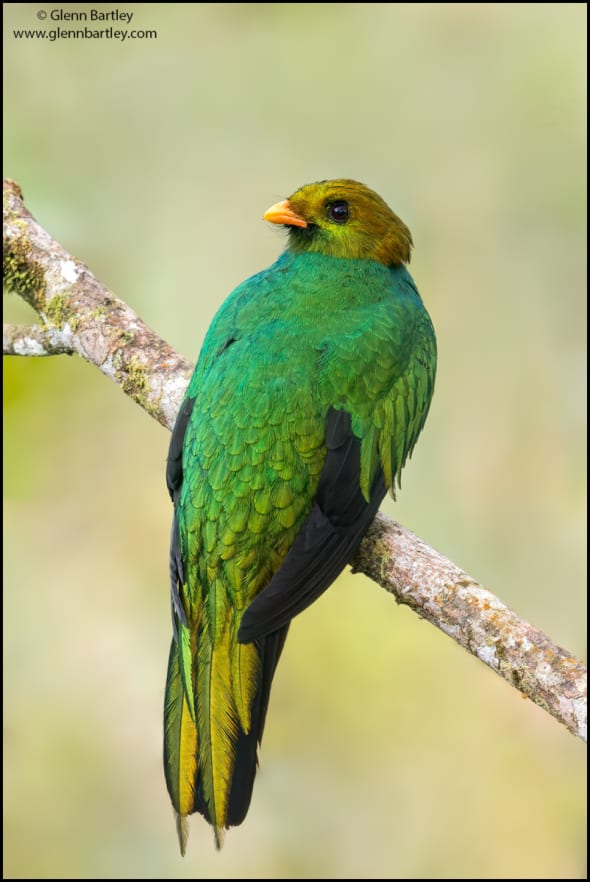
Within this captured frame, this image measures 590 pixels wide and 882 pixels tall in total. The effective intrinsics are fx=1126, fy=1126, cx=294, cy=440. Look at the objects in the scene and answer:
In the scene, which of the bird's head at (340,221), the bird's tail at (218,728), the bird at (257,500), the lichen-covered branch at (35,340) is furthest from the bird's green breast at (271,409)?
the lichen-covered branch at (35,340)

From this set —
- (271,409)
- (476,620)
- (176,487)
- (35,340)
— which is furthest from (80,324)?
(476,620)

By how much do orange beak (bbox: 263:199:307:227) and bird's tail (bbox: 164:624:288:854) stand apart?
141 cm

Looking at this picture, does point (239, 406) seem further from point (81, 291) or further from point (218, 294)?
point (218, 294)

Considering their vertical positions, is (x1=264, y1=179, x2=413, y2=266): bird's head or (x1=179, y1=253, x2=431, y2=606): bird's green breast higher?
(x1=264, y1=179, x2=413, y2=266): bird's head

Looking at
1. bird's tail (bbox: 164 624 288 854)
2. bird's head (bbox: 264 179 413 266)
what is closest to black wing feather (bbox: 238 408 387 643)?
bird's tail (bbox: 164 624 288 854)

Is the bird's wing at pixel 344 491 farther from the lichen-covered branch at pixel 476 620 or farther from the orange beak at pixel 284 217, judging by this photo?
the orange beak at pixel 284 217

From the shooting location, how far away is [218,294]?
16.3 feet

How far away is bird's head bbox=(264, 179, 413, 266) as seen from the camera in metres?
3.78

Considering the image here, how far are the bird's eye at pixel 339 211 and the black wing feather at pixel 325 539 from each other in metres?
0.89

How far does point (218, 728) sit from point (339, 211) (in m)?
1.76

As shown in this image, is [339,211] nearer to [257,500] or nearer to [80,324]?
[80,324]

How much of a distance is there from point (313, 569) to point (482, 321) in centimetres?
234

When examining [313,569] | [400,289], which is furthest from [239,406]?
[400,289]

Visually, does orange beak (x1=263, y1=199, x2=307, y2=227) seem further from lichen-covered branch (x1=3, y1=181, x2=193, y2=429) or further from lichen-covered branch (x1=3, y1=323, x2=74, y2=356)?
lichen-covered branch (x1=3, y1=323, x2=74, y2=356)
